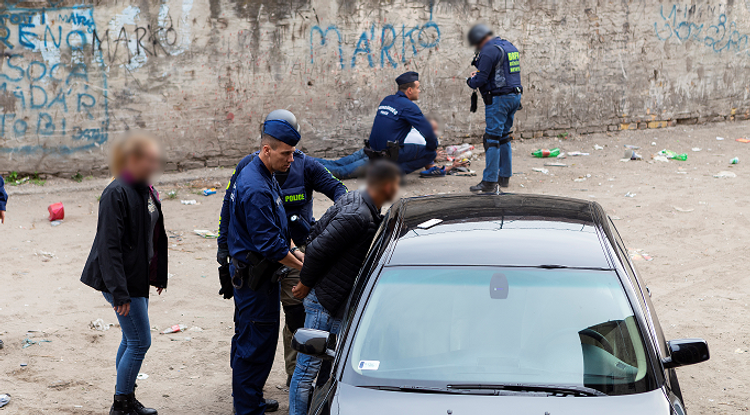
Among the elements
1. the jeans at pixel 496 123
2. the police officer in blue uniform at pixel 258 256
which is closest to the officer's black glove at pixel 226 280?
the police officer in blue uniform at pixel 258 256

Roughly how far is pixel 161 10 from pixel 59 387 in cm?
566

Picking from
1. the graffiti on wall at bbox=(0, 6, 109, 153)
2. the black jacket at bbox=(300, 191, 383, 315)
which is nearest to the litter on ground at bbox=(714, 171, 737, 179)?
the black jacket at bbox=(300, 191, 383, 315)

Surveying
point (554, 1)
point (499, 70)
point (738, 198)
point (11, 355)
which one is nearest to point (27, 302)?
point (11, 355)

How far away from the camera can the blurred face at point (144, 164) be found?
12.2 feet

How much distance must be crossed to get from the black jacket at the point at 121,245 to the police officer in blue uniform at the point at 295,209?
51cm

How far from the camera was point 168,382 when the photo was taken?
4.58m

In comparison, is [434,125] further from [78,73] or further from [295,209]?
[295,209]

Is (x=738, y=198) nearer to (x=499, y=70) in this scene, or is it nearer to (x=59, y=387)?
(x=499, y=70)

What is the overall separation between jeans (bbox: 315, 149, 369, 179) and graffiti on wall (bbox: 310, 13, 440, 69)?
131cm

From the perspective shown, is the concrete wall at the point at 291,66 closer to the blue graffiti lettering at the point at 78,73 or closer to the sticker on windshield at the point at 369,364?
the blue graffiti lettering at the point at 78,73

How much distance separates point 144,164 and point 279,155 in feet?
2.42

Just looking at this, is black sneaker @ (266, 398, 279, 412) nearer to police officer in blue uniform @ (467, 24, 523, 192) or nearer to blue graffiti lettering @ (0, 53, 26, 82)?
police officer in blue uniform @ (467, 24, 523, 192)

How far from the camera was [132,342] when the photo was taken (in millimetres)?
3930

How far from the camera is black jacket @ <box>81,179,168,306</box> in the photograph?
12.1ft
